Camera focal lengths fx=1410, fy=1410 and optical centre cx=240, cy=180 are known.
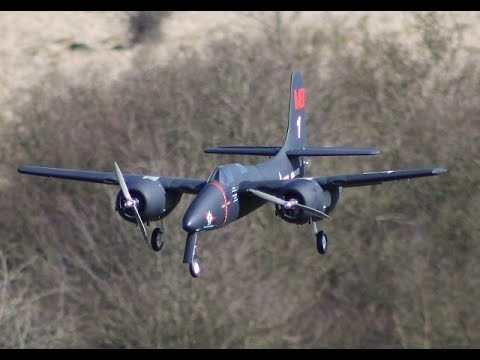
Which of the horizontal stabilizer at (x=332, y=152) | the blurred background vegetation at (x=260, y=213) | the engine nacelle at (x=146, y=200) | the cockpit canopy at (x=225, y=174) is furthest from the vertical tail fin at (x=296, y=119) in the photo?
the blurred background vegetation at (x=260, y=213)

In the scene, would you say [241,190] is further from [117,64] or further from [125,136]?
[117,64]

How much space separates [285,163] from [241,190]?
502 centimetres

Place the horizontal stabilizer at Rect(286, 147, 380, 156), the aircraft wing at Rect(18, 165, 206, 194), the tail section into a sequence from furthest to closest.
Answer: the tail section → the horizontal stabilizer at Rect(286, 147, 380, 156) → the aircraft wing at Rect(18, 165, 206, 194)

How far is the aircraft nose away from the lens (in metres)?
34.9

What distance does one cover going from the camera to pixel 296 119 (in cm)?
4572

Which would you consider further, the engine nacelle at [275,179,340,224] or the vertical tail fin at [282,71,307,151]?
the vertical tail fin at [282,71,307,151]

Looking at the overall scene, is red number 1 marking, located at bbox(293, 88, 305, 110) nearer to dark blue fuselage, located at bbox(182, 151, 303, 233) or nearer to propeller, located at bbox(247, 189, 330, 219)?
dark blue fuselage, located at bbox(182, 151, 303, 233)

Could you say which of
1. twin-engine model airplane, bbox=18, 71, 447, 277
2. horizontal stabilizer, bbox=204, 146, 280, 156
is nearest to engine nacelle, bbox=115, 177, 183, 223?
twin-engine model airplane, bbox=18, 71, 447, 277

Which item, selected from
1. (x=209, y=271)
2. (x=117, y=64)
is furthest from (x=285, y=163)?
(x=117, y=64)

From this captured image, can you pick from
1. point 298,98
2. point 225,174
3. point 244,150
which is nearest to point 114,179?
point 225,174

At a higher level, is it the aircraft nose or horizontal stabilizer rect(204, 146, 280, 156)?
horizontal stabilizer rect(204, 146, 280, 156)

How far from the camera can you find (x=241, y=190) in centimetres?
3712

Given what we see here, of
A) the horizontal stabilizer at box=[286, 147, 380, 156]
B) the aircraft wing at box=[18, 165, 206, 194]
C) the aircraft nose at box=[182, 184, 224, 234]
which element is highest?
the horizontal stabilizer at box=[286, 147, 380, 156]

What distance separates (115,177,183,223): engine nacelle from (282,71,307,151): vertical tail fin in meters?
6.02
